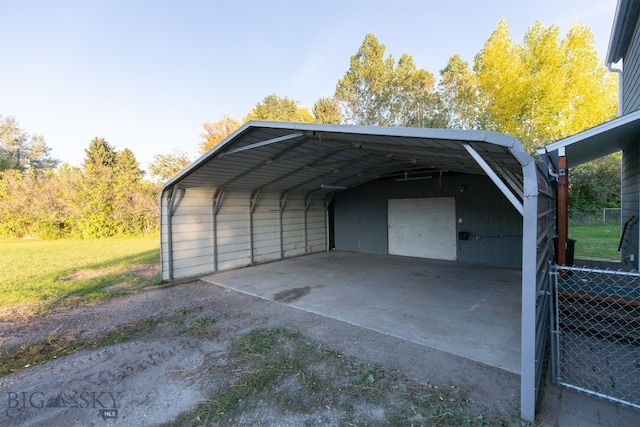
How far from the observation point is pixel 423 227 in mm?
8602

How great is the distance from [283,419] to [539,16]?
17136 mm

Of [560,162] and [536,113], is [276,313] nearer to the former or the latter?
[560,162]

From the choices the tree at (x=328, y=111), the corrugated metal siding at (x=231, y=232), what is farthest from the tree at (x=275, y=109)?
the corrugated metal siding at (x=231, y=232)

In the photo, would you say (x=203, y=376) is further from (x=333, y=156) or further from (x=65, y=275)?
(x=65, y=275)

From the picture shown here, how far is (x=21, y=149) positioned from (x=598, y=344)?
35388 mm

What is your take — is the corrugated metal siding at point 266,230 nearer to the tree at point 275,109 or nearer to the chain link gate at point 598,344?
the chain link gate at point 598,344

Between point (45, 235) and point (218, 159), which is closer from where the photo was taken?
point (218, 159)

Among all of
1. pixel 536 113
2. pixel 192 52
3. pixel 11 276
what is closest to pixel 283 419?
pixel 11 276

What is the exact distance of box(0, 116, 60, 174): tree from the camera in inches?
866

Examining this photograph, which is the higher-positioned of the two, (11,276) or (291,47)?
(291,47)

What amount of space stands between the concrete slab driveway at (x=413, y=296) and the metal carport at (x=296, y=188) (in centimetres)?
61

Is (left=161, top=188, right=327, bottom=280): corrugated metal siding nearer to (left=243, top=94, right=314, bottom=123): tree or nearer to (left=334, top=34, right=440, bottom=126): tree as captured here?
(left=334, top=34, right=440, bottom=126): tree

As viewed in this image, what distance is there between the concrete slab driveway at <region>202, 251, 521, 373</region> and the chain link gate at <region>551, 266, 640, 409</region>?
0.41 meters

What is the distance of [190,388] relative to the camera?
240 centimetres
